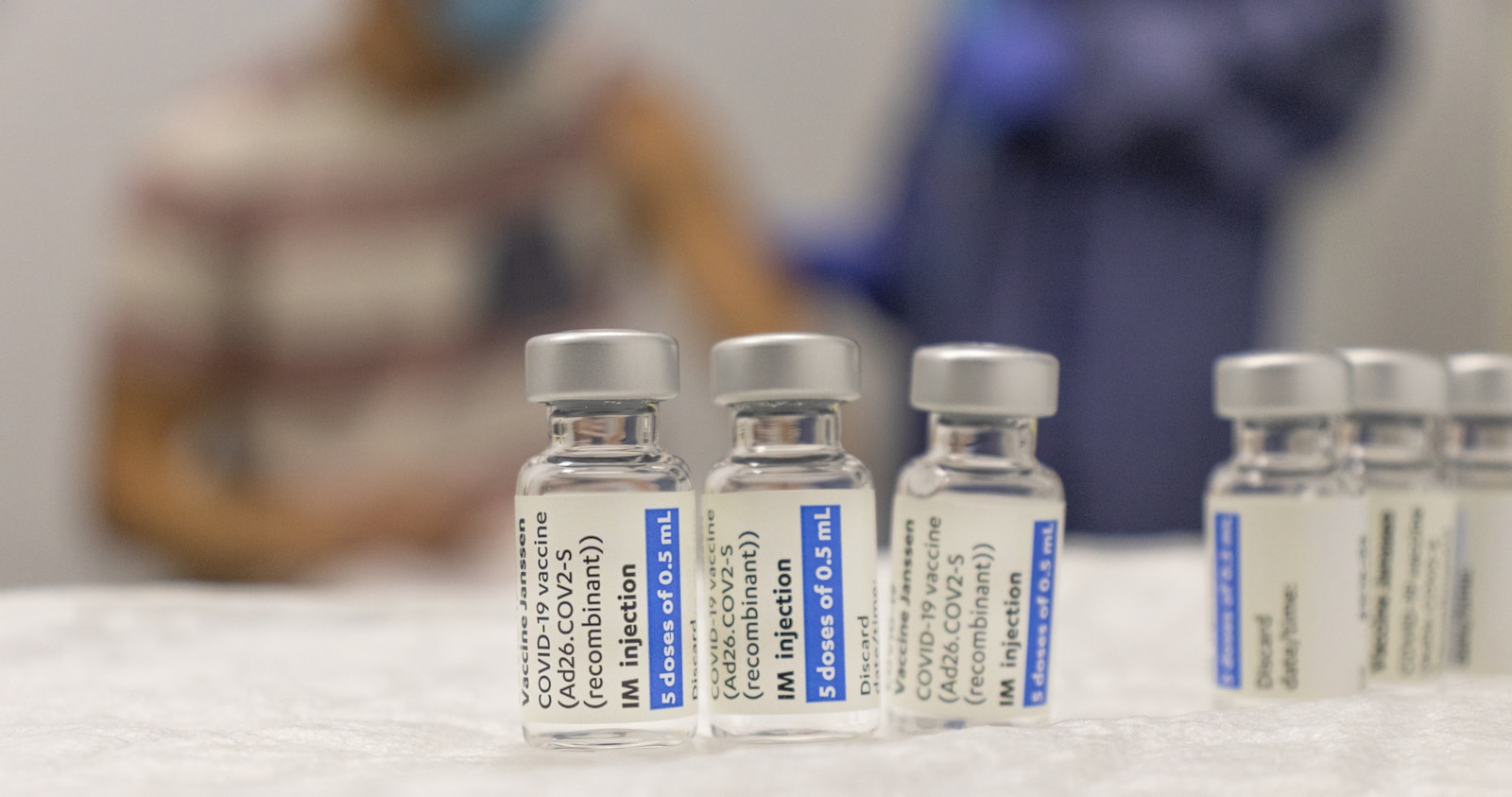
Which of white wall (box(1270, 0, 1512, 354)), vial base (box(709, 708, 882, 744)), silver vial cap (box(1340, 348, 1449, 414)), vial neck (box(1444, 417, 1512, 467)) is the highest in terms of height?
white wall (box(1270, 0, 1512, 354))

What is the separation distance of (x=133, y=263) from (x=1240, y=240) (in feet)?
4.74

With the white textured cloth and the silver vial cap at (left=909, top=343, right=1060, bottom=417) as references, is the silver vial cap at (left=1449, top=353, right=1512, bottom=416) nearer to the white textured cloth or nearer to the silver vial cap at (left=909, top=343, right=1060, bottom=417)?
the white textured cloth

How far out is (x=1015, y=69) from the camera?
1359mm

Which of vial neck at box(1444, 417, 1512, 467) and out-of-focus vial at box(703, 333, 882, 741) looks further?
vial neck at box(1444, 417, 1512, 467)

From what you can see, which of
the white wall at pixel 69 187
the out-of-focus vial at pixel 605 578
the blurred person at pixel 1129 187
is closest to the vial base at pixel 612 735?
the out-of-focus vial at pixel 605 578

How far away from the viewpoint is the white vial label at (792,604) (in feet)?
1.65

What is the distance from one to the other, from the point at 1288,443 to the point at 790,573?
0.88 feet

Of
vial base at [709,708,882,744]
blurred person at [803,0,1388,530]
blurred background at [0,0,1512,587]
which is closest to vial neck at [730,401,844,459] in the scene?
vial base at [709,708,882,744]

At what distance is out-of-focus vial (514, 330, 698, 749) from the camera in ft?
1.59

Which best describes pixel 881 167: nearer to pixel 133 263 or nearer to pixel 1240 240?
pixel 1240 240

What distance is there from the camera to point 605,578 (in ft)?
1.60

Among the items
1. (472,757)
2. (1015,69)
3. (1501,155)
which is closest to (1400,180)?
(1501,155)

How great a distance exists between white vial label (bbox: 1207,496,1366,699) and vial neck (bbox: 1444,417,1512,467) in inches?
5.2

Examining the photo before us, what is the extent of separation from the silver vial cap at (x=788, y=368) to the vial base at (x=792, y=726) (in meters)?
0.13
